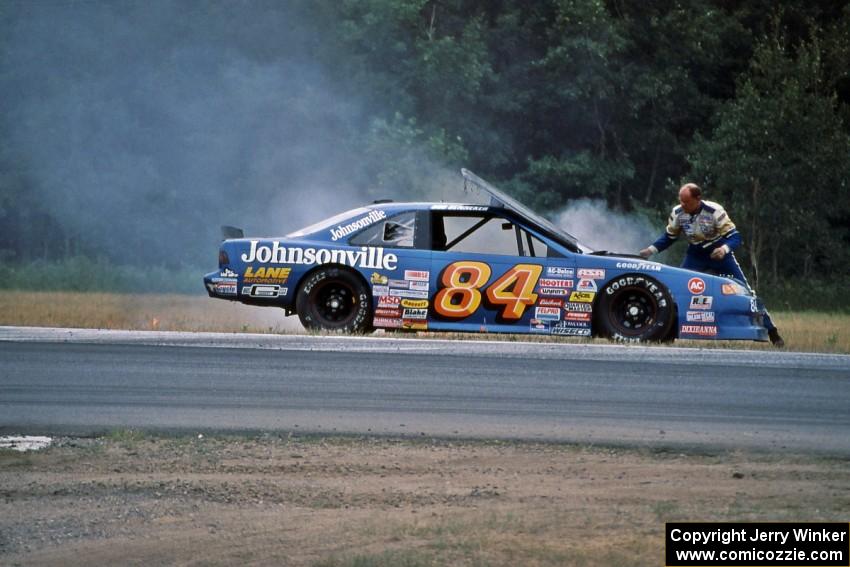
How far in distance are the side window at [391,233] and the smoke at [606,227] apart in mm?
8102

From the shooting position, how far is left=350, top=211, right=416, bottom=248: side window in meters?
12.6

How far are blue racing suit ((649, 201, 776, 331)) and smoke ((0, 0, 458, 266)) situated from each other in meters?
18.3

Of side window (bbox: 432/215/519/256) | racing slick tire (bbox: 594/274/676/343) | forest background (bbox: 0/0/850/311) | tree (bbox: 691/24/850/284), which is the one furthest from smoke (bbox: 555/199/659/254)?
racing slick tire (bbox: 594/274/676/343)

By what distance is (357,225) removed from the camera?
12734mm

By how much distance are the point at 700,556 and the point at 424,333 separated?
28.7 feet

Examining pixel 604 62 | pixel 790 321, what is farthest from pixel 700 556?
pixel 604 62

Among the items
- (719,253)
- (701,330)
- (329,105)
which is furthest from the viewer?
(329,105)

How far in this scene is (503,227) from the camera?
42.0ft

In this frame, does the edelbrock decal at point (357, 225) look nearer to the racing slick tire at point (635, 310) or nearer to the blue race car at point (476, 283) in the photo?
the blue race car at point (476, 283)

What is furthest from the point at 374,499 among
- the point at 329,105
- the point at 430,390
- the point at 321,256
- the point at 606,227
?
the point at 329,105

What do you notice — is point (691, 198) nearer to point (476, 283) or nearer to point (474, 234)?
point (474, 234)

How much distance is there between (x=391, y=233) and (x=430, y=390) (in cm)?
403

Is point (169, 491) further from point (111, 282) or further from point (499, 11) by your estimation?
point (499, 11)

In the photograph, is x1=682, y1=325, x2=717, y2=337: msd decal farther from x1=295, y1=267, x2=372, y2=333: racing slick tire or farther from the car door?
x1=295, y1=267, x2=372, y2=333: racing slick tire
